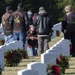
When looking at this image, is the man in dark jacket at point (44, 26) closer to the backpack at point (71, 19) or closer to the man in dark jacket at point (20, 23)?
the man in dark jacket at point (20, 23)

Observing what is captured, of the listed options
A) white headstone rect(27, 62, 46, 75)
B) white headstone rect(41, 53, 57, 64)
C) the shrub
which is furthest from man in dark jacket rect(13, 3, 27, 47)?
white headstone rect(27, 62, 46, 75)

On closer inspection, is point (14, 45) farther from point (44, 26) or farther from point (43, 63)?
point (43, 63)

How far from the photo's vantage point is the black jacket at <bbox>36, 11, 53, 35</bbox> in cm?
1850

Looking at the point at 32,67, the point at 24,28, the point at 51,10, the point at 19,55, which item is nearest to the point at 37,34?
the point at 24,28

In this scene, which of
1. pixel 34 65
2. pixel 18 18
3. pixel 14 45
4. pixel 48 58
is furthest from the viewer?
pixel 18 18

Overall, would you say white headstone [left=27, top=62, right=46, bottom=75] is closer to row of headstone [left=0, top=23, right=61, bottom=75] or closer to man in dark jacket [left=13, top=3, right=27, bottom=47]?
row of headstone [left=0, top=23, right=61, bottom=75]

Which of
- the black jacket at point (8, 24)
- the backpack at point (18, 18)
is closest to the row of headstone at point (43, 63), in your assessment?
the backpack at point (18, 18)

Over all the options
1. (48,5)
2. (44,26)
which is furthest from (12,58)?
(48,5)

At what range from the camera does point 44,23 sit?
18.6 meters

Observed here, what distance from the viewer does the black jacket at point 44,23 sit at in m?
18.5

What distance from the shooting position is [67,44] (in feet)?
63.5

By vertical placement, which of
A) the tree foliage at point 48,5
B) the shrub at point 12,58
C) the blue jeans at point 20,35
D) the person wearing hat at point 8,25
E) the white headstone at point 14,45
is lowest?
the shrub at point 12,58

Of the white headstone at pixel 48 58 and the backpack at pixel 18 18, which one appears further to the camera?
the backpack at pixel 18 18

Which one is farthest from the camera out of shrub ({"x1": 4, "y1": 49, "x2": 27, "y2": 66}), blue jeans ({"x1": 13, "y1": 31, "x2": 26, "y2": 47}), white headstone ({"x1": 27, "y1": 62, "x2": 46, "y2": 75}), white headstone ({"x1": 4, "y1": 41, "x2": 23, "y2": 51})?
blue jeans ({"x1": 13, "y1": 31, "x2": 26, "y2": 47})
